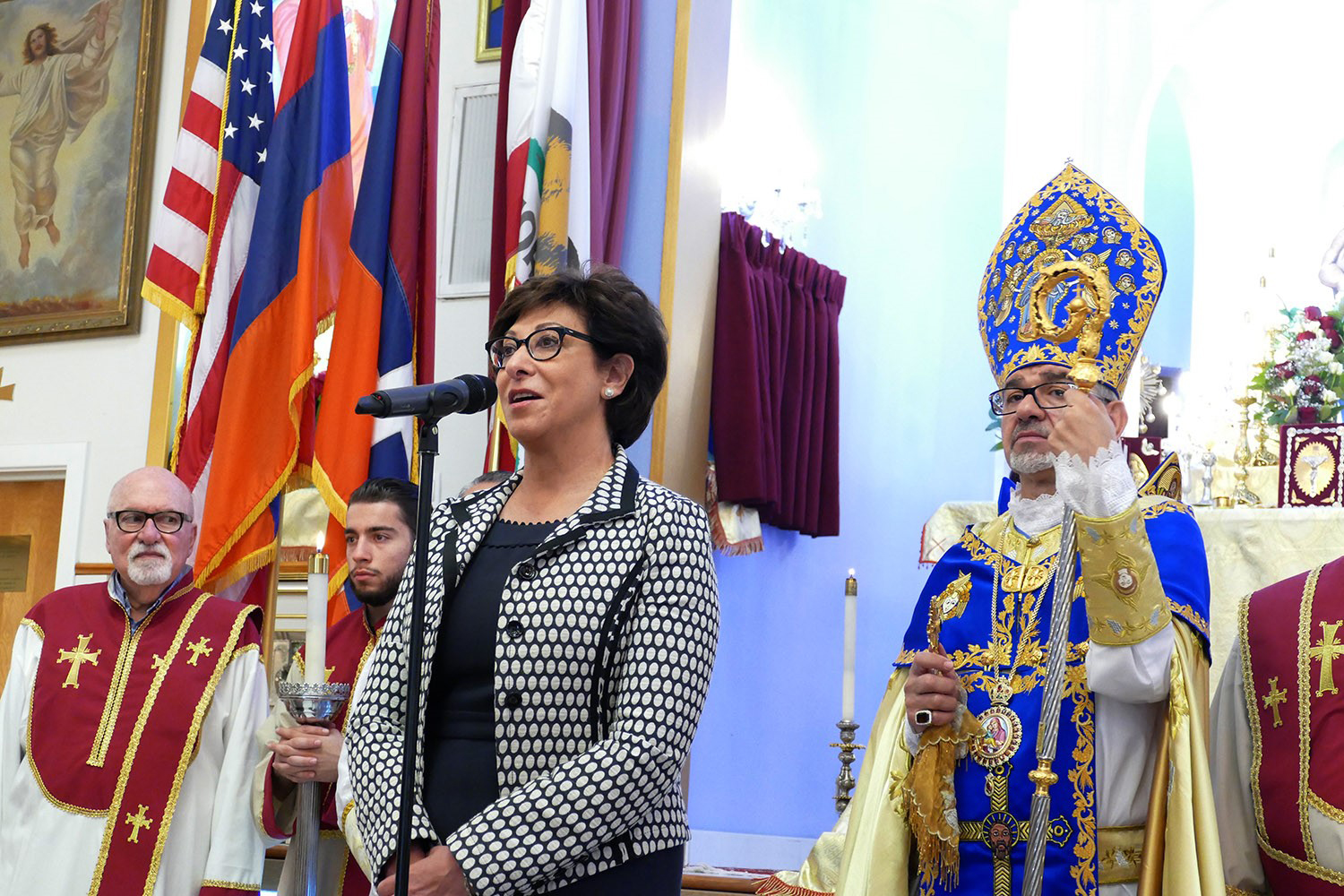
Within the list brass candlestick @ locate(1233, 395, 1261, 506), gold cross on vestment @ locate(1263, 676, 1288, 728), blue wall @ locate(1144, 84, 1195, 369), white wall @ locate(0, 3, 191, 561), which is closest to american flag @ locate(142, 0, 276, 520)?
white wall @ locate(0, 3, 191, 561)

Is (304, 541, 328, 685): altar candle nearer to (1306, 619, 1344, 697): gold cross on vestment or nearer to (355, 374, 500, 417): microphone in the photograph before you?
(355, 374, 500, 417): microphone

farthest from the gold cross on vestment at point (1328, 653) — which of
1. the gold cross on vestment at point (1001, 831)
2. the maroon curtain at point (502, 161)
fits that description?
the maroon curtain at point (502, 161)

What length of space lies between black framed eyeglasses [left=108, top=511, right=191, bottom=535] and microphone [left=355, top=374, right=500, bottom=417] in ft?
6.56

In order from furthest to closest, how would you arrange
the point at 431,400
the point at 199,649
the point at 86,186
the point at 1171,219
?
the point at 1171,219 → the point at 86,186 → the point at 199,649 → the point at 431,400

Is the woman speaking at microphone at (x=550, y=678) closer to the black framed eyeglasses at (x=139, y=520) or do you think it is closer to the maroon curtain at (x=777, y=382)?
the black framed eyeglasses at (x=139, y=520)

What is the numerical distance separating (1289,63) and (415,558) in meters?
8.45

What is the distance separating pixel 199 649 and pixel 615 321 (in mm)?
2045

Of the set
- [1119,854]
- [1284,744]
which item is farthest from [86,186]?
[1284,744]

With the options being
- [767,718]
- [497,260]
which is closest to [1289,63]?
[767,718]

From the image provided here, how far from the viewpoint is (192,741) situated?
4016mm

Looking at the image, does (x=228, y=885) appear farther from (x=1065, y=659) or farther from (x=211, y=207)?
(x=211, y=207)

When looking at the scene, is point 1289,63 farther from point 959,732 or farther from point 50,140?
point 959,732

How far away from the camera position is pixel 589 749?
7.58 ft

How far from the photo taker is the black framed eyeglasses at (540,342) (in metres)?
2.62
